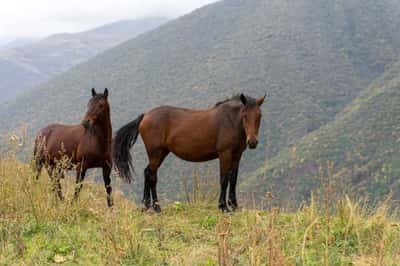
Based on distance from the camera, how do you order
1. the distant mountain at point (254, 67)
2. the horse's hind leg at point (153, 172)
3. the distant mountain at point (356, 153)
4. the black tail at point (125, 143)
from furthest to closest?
the distant mountain at point (254, 67) → the distant mountain at point (356, 153) → the black tail at point (125, 143) → the horse's hind leg at point (153, 172)

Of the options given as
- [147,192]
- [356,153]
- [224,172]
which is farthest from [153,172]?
[356,153]

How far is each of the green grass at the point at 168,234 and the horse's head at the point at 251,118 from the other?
1.07 meters

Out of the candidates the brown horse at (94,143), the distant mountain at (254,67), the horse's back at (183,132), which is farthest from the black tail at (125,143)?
the distant mountain at (254,67)

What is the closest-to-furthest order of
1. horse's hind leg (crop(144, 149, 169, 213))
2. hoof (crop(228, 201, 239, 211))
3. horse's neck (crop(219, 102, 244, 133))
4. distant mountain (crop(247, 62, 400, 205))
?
horse's neck (crop(219, 102, 244, 133)) < hoof (crop(228, 201, 239, 211)) < horse's hind leg (crop(144, 149, 169, 213)) < distant mountain (crop(247, 62, 400, 205))

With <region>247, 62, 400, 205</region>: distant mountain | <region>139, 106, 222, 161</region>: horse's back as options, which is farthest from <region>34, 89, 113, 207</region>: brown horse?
<region>247, 62, 400, 205</region>: distant mountain

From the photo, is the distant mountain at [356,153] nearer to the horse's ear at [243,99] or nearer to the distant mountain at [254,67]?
the distant mountain at [254,67]

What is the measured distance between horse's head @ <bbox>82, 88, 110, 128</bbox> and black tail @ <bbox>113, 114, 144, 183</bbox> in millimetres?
824

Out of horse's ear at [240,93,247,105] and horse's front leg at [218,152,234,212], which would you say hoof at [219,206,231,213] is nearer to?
horse's front leg at [218,152,234,212]

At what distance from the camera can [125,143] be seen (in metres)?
7.71

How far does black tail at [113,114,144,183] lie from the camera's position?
301 inches

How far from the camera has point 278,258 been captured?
131 inches

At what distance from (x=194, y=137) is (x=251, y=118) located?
43.3 inches

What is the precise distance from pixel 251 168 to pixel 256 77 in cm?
2256

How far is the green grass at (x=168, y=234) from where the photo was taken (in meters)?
4.27
